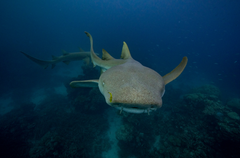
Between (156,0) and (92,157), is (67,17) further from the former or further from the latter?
(92,157)

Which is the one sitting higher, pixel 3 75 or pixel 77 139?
pixel 77 139

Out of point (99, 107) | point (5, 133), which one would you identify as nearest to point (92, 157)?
point (99, 107)

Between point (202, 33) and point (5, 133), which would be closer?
point (5, 133)

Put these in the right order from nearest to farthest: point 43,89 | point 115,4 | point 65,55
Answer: point 65,55 → point 43,89 → point 115,4

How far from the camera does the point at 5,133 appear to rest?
26.3 feet

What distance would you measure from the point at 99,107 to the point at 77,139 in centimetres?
320

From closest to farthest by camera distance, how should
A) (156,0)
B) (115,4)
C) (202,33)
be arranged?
(156,0) → (115,4) → (202,33)

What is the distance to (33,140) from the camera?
8156mm

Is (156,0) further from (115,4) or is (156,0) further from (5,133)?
(5,133)

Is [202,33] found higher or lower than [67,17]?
lower

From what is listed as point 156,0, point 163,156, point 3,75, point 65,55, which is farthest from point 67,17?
point 163,156

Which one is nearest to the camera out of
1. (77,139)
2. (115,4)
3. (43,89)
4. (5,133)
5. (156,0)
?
(77,139)

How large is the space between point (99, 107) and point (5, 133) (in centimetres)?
802

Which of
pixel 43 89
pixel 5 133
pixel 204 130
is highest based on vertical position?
pixel 204 130
